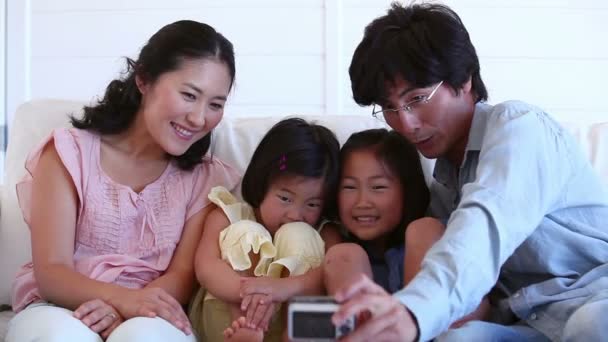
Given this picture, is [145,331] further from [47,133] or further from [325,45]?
[325,45]

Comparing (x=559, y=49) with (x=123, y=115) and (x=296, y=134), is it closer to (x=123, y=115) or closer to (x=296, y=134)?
(x=296, y=134)

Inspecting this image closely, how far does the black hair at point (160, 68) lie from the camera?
1449mm

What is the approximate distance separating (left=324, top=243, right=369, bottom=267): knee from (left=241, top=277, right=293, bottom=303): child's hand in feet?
0.28

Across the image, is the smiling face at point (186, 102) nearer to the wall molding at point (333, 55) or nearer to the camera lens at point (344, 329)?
the camera lens at point (344, 329)

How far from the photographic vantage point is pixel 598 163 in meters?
1.59

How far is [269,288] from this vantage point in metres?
1.25

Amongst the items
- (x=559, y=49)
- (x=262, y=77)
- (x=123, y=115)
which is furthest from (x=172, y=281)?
(x=559, y=49)

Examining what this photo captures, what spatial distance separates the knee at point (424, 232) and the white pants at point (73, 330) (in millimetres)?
425

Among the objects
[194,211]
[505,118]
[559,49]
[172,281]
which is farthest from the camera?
[559,49]

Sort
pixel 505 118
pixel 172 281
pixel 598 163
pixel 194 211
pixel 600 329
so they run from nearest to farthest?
pixel 600 329 → pixel 505 118 → pixel 172 281 → pixel 194 211 → pixel 598 163

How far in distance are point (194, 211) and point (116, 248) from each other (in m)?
0.17

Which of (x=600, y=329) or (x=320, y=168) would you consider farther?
(x=320, y=168)

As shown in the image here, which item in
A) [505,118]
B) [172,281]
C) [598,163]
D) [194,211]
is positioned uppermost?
[505,118]

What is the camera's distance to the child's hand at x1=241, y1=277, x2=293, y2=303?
1247 millimetres
